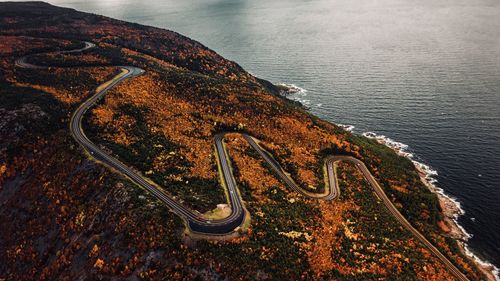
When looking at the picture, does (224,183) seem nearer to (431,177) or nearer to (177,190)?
(177,190)

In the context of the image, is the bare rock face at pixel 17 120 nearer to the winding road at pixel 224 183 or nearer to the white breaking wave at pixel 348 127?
the winding road at pixel 224 183

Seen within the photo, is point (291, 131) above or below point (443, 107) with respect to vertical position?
below

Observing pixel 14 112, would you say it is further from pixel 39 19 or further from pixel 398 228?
pixel 39 19

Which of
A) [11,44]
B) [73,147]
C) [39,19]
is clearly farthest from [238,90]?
A: [39,19]

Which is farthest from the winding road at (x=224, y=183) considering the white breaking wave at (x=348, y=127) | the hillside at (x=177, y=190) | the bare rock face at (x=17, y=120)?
the white breaking wave at (x=348, y=127)

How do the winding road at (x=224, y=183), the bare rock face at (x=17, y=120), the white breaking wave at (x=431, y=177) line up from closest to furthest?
the winding road at (x=224, y=183) < the white breaking wave at (x=431, y=177) < the bare rock face at (x=17, y=120)

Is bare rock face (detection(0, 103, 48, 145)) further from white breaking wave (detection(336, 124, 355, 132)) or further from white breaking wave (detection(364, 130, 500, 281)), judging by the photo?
white breaking wave (detection(364, 130, 500, 281))
